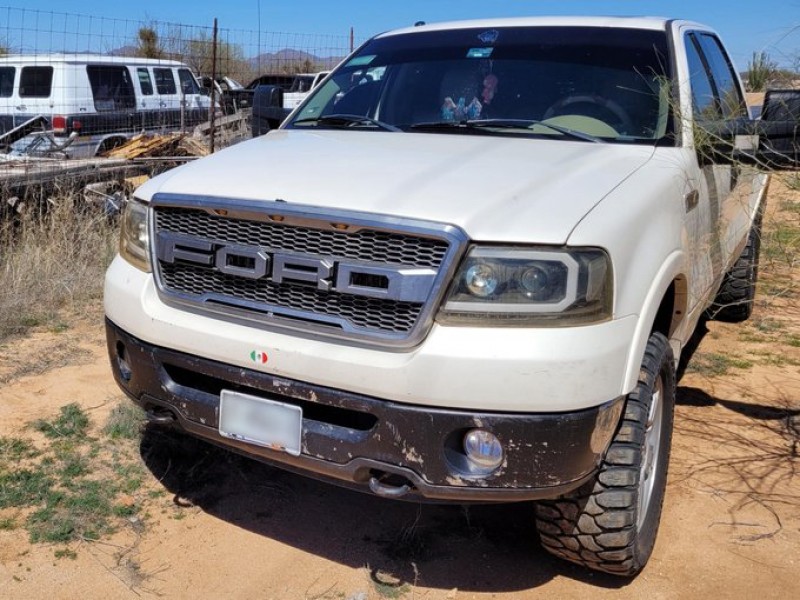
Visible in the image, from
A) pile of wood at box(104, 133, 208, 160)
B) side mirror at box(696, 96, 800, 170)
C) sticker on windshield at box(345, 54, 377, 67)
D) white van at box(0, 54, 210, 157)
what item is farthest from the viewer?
white van at box(0, 54, 210, 157)

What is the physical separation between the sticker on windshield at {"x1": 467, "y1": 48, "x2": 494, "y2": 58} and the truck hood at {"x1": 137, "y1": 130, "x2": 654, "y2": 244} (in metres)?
0.69

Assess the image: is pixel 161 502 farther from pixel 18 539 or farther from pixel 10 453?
pixel 10 453

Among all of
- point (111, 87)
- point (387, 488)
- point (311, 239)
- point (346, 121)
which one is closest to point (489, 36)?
point (346, 121)

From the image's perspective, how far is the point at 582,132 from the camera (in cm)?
371

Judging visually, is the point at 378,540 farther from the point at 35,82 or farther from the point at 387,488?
the point at 35,82

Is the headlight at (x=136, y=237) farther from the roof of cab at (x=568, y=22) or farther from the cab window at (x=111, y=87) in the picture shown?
the cab window at (x=111, y=87)

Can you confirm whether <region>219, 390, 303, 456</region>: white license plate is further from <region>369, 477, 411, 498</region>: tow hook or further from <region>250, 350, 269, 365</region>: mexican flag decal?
<region>369, 477, 411, 498</region>: tow hook

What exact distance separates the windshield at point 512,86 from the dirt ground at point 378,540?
5.28ft

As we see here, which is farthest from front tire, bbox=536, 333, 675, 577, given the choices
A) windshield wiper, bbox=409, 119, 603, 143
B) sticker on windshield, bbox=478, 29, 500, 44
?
sticker on windshield, bbox=478, 29, 500, 44

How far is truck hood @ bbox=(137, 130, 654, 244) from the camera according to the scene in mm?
2643

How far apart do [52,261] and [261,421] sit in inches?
174

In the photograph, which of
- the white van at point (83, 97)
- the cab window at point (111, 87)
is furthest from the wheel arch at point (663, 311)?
the cab window at point (111, 87)

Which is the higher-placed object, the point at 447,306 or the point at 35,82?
the point at 447,306

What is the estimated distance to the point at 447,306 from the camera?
256 centimetres
